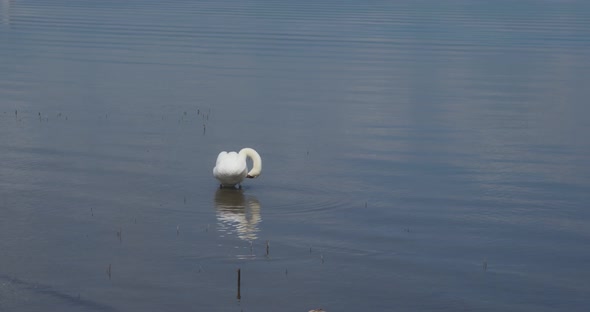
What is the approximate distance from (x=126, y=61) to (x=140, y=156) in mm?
16528

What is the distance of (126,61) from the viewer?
35719 millimetres

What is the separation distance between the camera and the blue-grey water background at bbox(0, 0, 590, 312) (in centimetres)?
1270

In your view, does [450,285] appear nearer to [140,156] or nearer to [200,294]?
[200,294]

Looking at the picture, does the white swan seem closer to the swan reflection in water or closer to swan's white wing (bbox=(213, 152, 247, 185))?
swan's white wing (bbox=(213, 152, 247, 185))

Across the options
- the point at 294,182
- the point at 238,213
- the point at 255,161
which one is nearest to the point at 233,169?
the point at 255,161

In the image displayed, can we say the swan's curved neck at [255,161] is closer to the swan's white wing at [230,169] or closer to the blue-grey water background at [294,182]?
the swan's white wing at [230,169]

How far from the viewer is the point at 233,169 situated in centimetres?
1714

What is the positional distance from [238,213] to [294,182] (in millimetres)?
2079

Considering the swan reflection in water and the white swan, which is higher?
the white swan

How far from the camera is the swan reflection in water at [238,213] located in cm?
1495

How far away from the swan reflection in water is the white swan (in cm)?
18

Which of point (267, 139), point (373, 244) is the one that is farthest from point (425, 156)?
point (373, 244)

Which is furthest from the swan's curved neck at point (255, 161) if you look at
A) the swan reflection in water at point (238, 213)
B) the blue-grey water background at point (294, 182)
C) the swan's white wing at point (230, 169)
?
the swan reflection in water at point (238, 213)

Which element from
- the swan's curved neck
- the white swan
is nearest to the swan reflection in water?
the white swan
